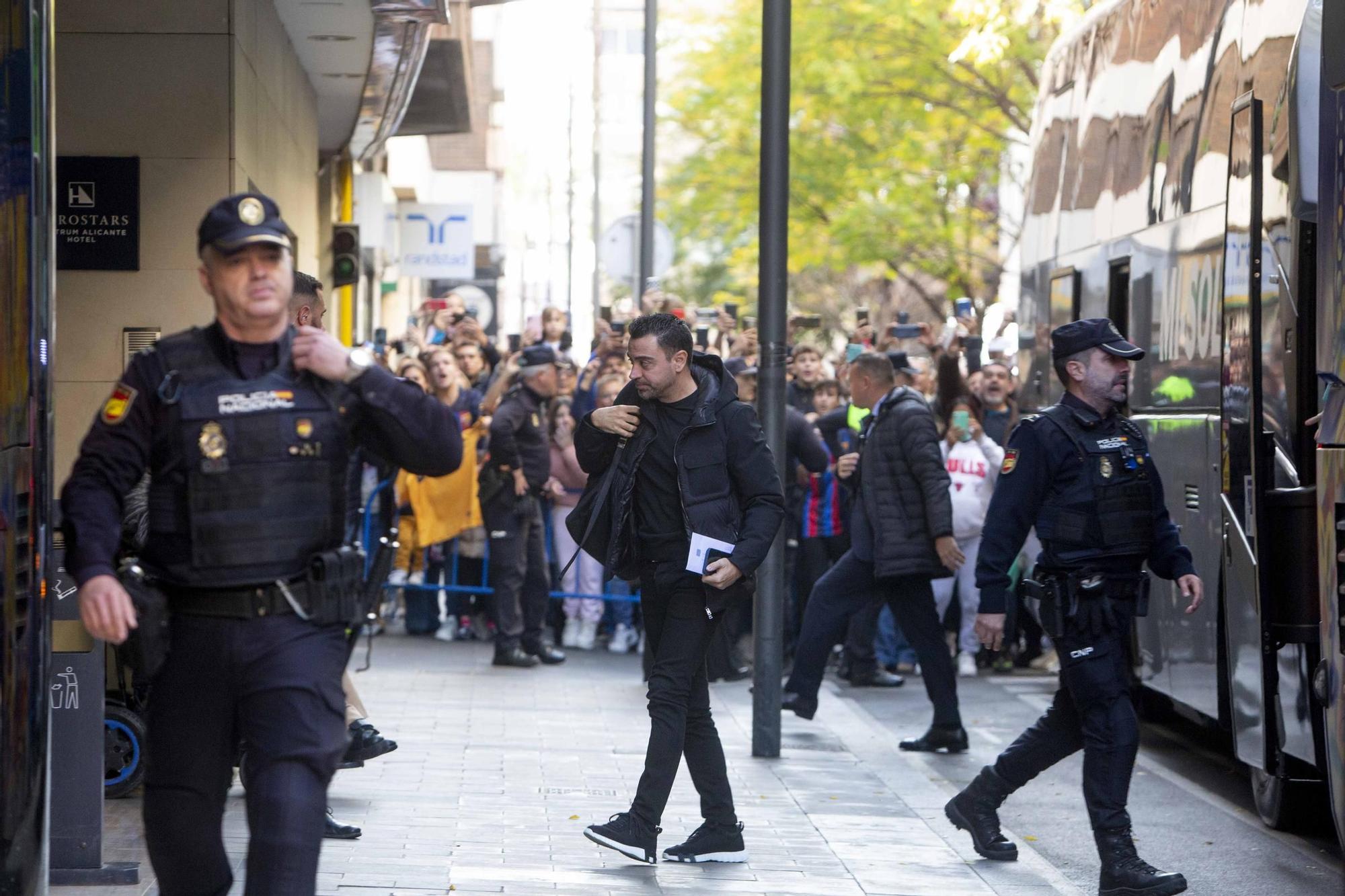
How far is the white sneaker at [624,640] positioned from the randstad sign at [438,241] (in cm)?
1126

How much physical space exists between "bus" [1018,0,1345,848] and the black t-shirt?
6.91 feet

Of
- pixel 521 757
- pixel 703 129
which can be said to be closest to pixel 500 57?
pixel 703 129

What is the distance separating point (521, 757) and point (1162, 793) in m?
2.93

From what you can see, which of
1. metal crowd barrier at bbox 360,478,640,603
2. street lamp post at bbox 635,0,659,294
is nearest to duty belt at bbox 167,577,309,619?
metal crowd barrier at bbox 360,478,640,603

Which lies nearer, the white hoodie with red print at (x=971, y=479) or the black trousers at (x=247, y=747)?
the black trousers at (x=247, y=747)

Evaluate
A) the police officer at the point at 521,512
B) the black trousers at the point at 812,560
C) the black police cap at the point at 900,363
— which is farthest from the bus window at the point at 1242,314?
the police officer at the point at 521,512

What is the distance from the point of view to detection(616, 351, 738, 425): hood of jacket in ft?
22.9

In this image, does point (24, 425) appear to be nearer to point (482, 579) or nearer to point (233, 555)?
point (233, 555)

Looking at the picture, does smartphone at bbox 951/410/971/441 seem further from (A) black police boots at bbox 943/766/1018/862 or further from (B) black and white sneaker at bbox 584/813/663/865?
(B) black and white sneaker at bbox 584/813/663/865

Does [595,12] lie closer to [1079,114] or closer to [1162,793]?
[1079,114]

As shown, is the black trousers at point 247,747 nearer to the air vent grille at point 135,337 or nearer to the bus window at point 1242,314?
the bus window at point 1242,314

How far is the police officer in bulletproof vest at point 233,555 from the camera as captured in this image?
14.3 ft

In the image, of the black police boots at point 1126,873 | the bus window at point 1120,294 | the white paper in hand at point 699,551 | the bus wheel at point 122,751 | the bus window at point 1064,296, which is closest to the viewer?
the black police boots at point 1126,873

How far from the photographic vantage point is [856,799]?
8281mm
